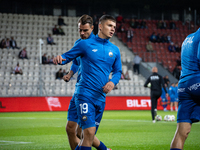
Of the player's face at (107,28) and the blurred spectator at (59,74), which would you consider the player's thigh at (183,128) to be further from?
the blurred spectator at (59,74)

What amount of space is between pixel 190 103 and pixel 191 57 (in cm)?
64

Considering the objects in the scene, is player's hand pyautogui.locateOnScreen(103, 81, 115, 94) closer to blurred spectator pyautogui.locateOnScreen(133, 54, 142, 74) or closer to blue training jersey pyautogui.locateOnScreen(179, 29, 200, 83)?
blue training jersey pyautogui.locateOnScreen(179, 29, 200, 83)

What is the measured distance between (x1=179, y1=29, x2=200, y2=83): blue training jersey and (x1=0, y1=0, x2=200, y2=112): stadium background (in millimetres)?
19122

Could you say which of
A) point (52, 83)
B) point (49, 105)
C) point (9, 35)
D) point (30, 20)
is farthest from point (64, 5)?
point (49, 105)

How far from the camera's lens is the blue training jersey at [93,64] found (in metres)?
5.07

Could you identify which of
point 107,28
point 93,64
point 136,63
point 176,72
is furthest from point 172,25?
point 93,64

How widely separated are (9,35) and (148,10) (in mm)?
17663

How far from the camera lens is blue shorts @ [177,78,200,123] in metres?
4.73

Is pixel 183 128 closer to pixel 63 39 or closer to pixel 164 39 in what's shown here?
pixel 63 39

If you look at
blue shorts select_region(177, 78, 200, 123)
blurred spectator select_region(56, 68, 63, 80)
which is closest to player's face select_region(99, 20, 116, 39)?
blue shorts select_region(177, 78, 200, 123)

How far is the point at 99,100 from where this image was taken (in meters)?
5.14

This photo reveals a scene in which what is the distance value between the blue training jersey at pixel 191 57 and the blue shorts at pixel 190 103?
10 cm

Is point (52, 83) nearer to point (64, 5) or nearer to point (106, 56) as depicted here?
point (64, 5)

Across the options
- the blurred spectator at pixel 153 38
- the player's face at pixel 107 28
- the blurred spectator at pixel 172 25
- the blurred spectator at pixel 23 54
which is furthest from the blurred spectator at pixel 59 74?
the player's face at pixel 107 28
